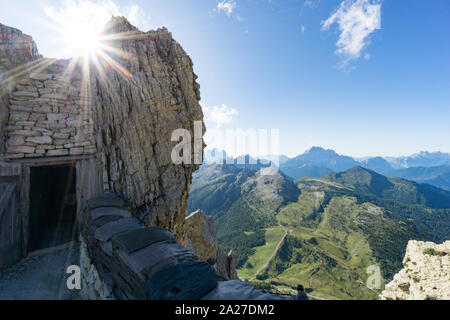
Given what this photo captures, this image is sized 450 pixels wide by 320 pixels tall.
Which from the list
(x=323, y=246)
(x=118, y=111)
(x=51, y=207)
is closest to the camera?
(x=118, y=111)

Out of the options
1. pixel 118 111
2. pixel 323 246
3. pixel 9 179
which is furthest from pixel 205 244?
pixel 323 246

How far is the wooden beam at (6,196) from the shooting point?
24.9 ft

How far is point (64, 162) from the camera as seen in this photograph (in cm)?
934

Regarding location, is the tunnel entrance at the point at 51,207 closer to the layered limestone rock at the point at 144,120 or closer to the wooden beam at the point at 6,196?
the wooden beam at the point at 6,196

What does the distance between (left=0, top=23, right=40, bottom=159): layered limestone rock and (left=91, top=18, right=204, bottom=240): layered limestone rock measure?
9.12 ft

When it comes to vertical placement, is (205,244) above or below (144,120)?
below

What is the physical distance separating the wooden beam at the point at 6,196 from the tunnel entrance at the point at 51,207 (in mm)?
2354

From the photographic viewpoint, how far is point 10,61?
8727mm

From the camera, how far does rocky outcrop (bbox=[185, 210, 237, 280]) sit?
2053 cm

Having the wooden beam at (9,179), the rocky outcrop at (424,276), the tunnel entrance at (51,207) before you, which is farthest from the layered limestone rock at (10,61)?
the rocky outcrop at (424,276)

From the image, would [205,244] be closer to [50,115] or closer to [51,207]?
[51,207]

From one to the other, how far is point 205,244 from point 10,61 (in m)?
20.9
